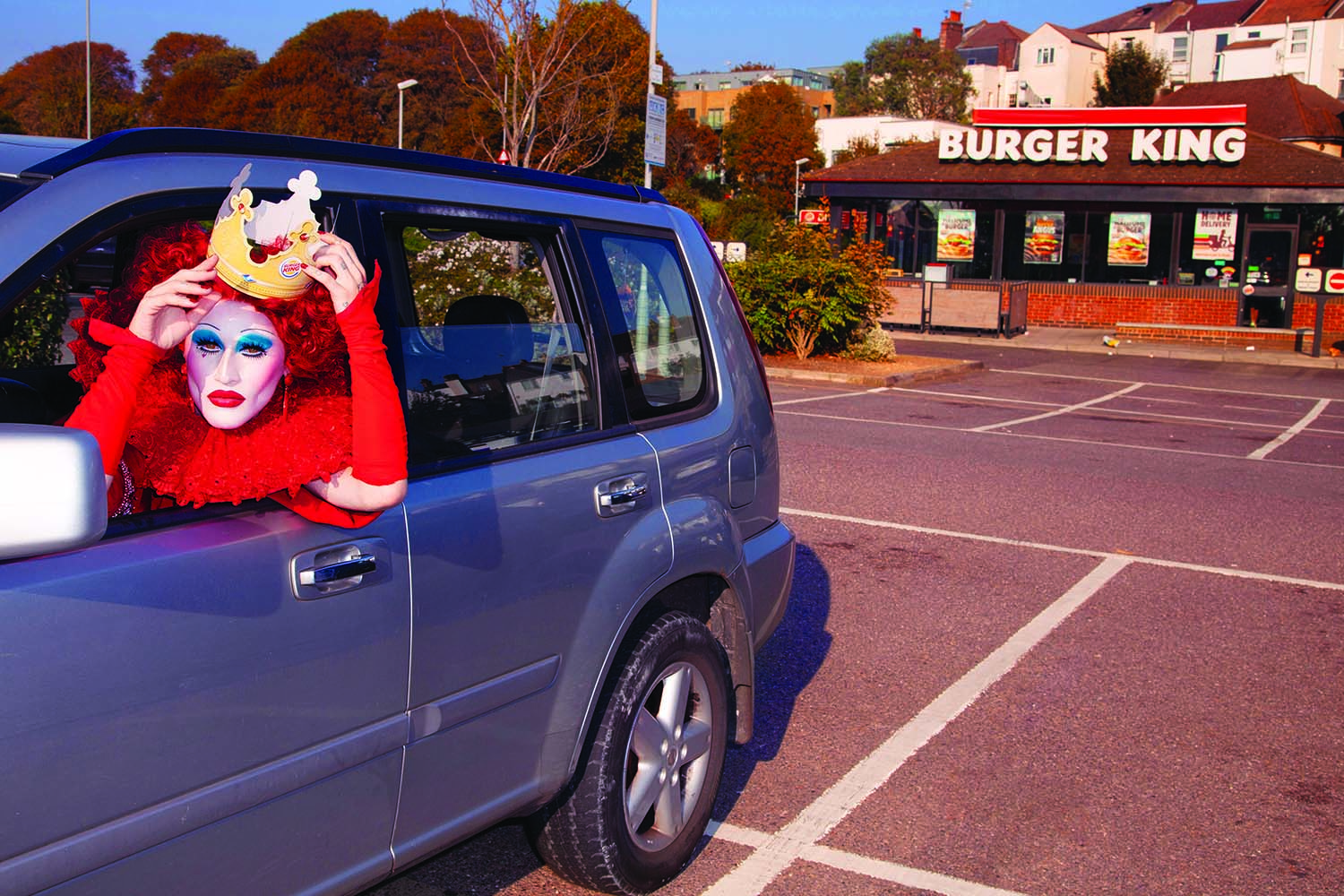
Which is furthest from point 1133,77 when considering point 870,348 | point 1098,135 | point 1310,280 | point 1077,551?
point 1077,551

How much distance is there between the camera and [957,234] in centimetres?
3300

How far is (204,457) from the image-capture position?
231 centimetres

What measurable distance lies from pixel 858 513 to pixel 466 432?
606 centimetres

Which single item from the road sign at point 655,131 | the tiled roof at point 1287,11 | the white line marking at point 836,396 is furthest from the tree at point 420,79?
the white line marking at point 836,396

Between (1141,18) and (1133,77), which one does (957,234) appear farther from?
(1141,18)

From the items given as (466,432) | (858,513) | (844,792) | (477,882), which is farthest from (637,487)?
(858,513)

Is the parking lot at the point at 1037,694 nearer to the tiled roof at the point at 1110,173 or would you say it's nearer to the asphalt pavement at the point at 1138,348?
the asphalt pavement at the point at 1138,348

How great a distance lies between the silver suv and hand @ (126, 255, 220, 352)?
0.43ft

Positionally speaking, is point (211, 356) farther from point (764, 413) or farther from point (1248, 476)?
point (1248, 476)

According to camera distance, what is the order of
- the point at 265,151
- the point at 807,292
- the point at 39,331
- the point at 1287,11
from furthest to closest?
1. the point at 1287,11
2. the point at 807,292
3. the point at 39,331
4. the point at 265,151

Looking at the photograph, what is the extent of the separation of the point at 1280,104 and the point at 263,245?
211 ft

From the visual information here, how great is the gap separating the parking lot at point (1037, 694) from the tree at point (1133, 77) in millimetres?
70351

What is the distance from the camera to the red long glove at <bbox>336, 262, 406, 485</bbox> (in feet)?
7.86

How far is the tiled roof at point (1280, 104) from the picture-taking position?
5609cm
